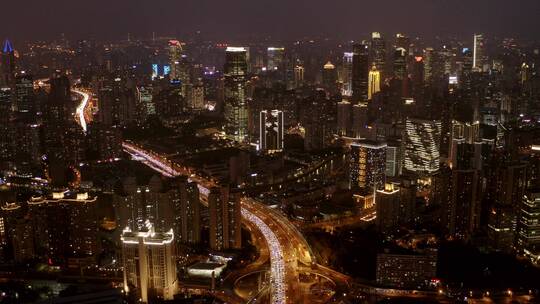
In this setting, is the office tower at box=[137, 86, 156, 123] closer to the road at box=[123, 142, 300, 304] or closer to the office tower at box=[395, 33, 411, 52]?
the road at box=[123, 142, 300, 304]

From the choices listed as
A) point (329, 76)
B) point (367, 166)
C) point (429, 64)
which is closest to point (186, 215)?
point (367, 166)

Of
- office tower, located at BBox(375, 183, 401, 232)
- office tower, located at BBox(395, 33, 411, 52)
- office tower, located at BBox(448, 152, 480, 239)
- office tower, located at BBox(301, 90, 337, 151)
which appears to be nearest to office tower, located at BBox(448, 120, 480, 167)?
office tower, located at BBox(301, 90, 337, 151)

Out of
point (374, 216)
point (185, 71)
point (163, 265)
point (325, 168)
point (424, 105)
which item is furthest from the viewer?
point (185, 71)

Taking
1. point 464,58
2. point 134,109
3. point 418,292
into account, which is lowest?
point 418,292

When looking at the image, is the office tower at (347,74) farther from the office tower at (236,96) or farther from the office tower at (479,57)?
the office tower at (236,96)

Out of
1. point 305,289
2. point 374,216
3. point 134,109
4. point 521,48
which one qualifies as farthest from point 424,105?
point 305,289

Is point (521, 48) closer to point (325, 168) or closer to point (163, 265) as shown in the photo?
point (325, 168)
